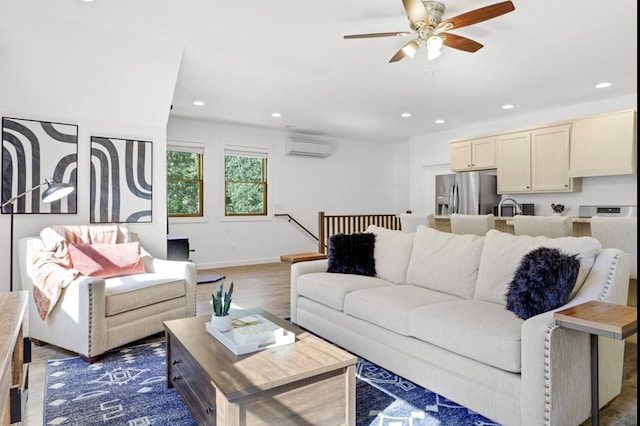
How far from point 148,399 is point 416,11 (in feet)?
9.48

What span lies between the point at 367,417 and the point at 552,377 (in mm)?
886

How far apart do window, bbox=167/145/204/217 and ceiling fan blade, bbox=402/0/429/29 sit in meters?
4.71

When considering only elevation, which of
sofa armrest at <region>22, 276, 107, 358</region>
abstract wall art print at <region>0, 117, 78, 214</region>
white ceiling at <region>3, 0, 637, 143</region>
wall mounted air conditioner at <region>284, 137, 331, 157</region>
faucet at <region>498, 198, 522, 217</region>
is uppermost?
white ceiling at <region>3, 0, 637, 143</region>

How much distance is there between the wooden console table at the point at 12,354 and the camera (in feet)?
3.53

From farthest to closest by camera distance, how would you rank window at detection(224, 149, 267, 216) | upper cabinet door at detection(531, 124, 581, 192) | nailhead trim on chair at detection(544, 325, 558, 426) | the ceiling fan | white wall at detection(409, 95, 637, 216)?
window at detection(224, 149, 267, 216) → upper cabinet door at detection(531, 124, 581, 192) → white wall at detection(409, 95, 637, 216) → the ceiling fan → nailhead trim on chair at detection(544, 325, 558, 426)

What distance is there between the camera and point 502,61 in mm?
3924

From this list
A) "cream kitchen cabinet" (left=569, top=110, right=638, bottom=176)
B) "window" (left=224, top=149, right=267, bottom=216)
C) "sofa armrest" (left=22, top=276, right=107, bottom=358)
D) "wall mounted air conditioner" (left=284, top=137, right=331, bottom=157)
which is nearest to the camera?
"sofa armrest" (left=22, top=276, right=107, bottom=358)

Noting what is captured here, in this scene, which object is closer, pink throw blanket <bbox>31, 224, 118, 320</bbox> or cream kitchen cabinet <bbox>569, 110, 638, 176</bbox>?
pink throw blanket <bbox>31, 224, 118, 320</bbox>

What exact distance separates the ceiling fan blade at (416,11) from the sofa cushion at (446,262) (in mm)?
1566

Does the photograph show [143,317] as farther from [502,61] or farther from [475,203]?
→ [475,203]

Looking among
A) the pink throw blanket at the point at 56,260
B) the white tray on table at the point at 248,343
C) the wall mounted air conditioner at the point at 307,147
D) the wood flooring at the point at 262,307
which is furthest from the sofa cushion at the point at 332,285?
the wall mounted air conditioner at the point at 307,147

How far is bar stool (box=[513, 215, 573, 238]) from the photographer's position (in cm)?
317

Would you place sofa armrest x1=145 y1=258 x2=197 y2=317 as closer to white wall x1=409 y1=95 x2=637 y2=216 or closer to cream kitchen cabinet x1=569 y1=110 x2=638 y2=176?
white wall x1=409 y1=95 x2=637 y2=216

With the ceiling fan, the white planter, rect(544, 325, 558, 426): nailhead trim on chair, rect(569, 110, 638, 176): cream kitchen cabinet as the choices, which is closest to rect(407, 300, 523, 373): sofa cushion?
rect(544, 325, 558, 426): nailhead trim on chair
